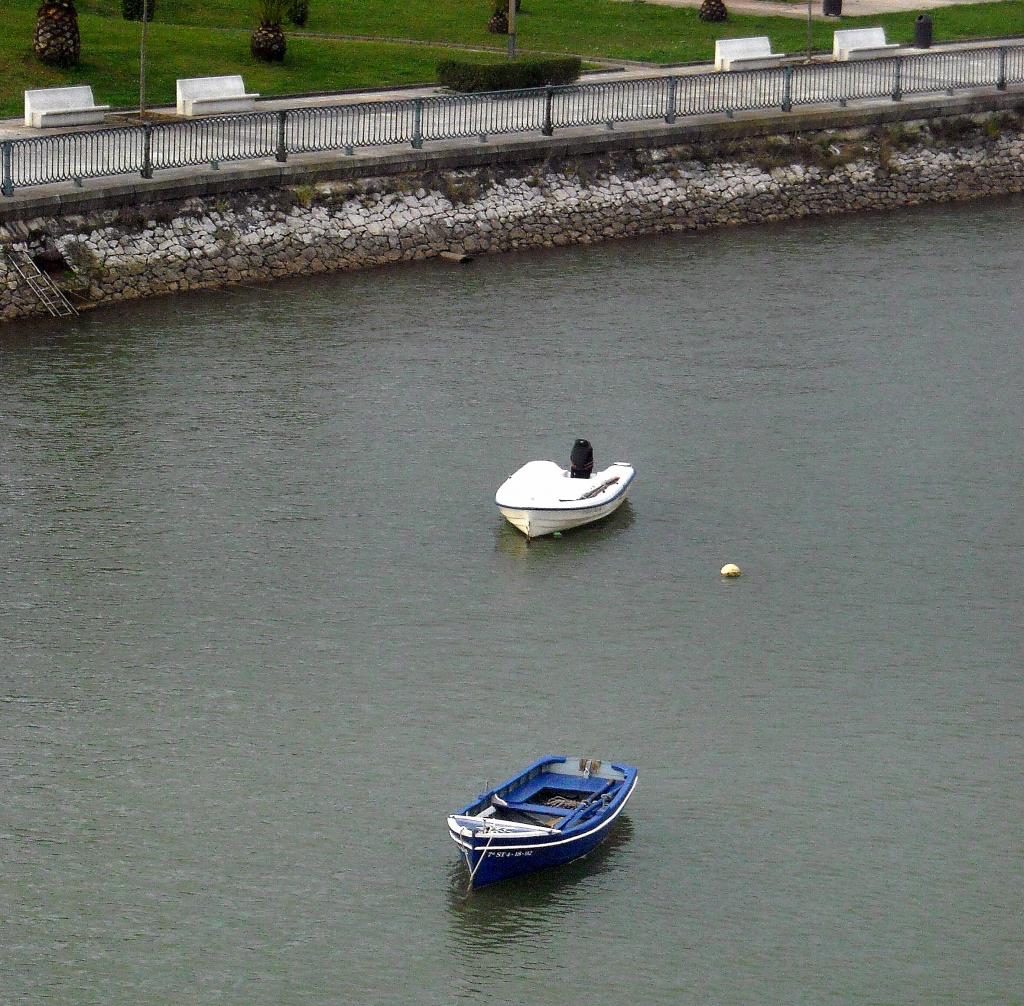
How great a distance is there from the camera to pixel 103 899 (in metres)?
21.5

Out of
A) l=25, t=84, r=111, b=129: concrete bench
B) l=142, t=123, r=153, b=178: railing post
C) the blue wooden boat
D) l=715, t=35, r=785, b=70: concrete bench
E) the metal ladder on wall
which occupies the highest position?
l=715, t=35, r=785, b=70: concrete bench

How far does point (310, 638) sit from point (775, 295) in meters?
19.6

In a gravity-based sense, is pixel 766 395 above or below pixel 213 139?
below

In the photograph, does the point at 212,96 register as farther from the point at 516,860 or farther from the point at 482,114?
the point at 516,860

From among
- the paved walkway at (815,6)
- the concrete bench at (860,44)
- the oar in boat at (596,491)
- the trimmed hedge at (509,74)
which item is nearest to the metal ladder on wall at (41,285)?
the trimmed hedge at (509,74)

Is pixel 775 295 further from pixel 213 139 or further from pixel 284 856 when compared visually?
pixel 284 856

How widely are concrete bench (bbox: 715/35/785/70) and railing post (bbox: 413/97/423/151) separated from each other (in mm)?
11371

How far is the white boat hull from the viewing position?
1225 inches

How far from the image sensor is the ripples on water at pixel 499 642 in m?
21.0

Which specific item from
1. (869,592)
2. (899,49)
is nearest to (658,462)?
(869,592)

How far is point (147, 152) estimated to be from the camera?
140 feet

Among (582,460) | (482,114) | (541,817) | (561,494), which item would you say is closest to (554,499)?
(561,494)

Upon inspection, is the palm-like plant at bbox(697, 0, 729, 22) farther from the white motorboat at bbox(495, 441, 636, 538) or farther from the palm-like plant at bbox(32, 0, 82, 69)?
the white motorboat at bbox(495, 441, 636, 538)

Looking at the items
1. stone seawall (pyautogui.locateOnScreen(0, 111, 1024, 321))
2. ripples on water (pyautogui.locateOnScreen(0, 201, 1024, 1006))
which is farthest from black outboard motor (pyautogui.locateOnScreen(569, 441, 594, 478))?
stone seawall (pyautogui.locateOnScreen(0, 111, 1024, 321))
